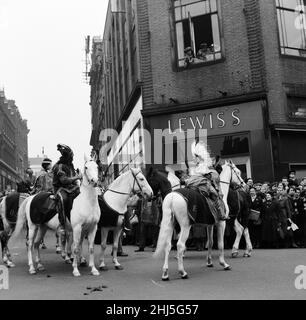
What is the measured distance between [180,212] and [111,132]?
2794 cm

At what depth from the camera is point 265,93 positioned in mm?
18000

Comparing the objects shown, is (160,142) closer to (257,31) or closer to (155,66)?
(155,66)

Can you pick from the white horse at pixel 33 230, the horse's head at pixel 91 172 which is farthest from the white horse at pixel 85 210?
the white horse at pixel 33 230

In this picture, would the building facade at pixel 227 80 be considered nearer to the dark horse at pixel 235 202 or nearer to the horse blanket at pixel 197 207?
the dark horse at pixel 235 202

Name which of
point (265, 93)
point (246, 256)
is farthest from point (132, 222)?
point (265, 93)

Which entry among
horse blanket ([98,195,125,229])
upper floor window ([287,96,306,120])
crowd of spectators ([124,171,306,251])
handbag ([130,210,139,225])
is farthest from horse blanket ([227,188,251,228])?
upper floor window ([287,96,306,120])

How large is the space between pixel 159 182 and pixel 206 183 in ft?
8.28

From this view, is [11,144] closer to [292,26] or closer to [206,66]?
[206,66]

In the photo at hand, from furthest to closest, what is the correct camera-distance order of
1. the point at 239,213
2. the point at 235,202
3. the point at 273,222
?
the point at 273,222 → the point at 239,213 → the point at 235,202

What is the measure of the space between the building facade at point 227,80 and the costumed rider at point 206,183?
27.9 ft

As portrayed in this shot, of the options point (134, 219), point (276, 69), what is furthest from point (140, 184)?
point (276, 69)

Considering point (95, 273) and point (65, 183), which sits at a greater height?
point (65, 183)

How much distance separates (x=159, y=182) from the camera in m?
11.8

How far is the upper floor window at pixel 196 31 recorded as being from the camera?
19703 mm
